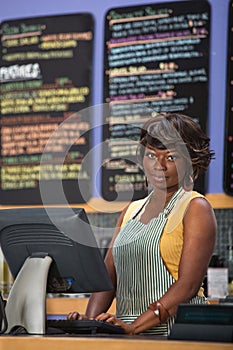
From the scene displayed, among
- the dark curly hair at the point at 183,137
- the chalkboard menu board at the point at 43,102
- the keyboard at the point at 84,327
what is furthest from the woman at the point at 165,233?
the chalkboard menu board at the point at 43,102

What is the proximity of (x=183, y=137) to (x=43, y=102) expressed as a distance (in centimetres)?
221

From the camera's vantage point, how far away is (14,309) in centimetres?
255

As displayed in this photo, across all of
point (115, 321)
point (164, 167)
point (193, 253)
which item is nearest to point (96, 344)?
point (115, 321)

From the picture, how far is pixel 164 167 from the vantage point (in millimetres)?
3027

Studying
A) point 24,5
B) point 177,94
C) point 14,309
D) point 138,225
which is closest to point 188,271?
point 138,225

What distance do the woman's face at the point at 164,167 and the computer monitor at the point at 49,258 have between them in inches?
23.0

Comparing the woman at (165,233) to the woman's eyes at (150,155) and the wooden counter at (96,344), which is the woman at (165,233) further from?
the wooden counter at (96,344)

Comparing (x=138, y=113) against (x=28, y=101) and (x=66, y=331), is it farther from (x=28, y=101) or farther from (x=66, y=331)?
(x=66, y=331)

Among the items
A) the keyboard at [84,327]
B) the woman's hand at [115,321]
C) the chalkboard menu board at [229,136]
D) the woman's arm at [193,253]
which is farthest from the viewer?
the chalkboard menu board at [229,136]

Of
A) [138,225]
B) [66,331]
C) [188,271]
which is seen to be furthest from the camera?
[138,225]

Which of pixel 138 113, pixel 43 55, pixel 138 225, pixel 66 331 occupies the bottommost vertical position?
pixel 66 331

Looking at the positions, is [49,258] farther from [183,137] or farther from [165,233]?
[183,137]

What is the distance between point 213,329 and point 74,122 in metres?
2.94

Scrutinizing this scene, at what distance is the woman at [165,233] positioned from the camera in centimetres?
286
